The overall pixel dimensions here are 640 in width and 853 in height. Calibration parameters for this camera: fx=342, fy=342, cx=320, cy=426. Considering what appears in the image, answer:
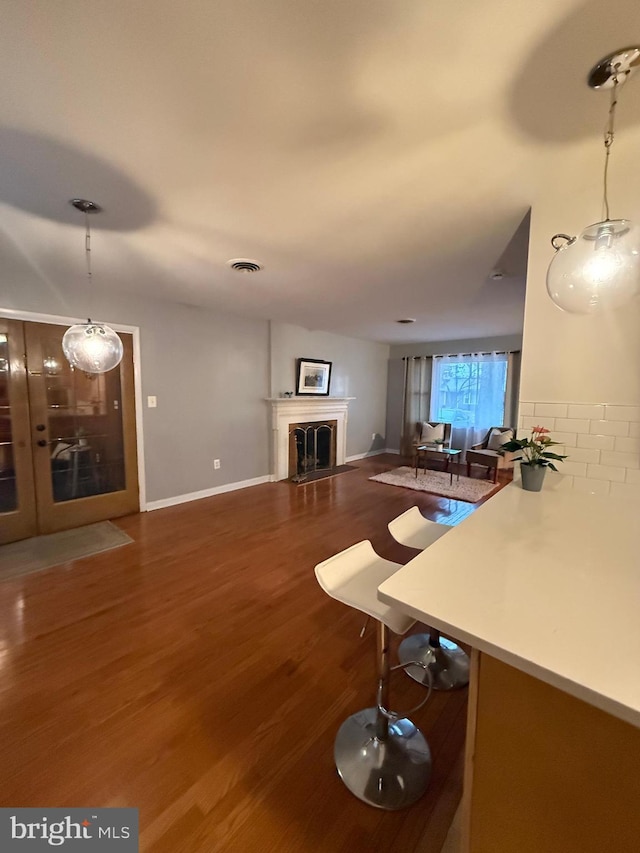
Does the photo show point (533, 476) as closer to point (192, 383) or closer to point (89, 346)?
point (89, 346)

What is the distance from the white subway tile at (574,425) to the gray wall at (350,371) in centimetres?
375

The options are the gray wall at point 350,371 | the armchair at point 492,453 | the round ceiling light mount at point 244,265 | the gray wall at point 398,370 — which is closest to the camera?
the round ceiling light mount at point 244,265

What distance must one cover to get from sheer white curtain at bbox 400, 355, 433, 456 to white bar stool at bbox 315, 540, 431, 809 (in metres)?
5.61

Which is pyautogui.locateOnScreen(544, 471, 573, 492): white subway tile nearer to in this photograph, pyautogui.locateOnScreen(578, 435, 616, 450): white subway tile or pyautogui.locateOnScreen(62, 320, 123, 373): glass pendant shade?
pyautogui.locateOnScreen(578, 435, 616, 450): white subway tile

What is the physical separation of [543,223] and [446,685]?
7.28ft

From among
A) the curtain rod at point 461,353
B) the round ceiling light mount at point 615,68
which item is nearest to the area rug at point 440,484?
the curtain rod at point 461,353

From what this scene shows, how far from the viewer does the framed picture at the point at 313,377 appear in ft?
17.2

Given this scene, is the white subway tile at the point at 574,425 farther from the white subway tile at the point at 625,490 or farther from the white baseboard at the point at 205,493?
the white baseboard at the point at 205,493

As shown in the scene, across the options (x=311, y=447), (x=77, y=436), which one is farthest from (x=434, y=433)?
(x=77, y=436)

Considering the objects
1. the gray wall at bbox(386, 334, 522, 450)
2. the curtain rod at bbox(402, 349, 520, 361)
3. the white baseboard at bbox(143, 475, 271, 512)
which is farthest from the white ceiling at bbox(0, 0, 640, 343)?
the gray wall at bbox(386, 334, 522, 450)

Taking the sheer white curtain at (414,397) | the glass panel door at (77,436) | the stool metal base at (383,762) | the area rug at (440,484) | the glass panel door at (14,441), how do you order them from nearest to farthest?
the stool metal base at (383,762) < the glass panel door at (14,441) < the glass panel door at (77,436) < the area rug at (440,484) < the sheer white curtain at (414,397)

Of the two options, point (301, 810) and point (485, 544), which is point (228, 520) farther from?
point (485, 544)

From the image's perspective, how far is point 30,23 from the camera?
0.91 metres

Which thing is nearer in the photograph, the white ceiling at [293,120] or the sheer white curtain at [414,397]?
the white ceiling at [293,120]
